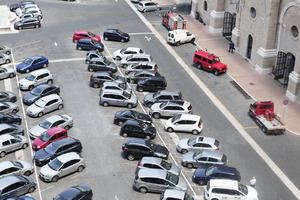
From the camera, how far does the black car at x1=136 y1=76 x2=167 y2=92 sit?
51844 millimetres

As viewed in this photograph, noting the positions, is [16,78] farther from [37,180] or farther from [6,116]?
[37,180]

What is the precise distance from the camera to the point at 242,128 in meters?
46.4

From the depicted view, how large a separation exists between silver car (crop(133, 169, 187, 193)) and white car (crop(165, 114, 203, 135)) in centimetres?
849

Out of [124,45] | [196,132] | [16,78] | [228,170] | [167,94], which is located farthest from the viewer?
[124,45]

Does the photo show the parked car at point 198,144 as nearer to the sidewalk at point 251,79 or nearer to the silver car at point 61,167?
the silver car at point 61,167

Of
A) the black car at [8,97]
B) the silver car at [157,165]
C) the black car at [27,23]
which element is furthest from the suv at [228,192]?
the black car at [27,23]

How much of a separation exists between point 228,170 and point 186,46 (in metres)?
30.8

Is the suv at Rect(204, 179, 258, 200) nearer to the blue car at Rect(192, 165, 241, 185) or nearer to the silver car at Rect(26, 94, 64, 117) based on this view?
the blue car at Rect(192, 165, 241, 185)

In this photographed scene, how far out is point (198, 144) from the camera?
136 ft

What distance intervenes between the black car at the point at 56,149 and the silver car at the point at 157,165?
6038 mm

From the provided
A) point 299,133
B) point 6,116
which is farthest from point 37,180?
point 299,133

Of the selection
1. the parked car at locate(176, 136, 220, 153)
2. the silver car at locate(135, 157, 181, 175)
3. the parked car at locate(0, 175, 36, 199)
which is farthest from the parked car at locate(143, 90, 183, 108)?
the parked car at locate(0, 175, 36, 199)

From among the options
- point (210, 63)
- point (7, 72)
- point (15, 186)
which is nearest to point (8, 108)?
→ point (7, 72)

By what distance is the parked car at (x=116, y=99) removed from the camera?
160 ft
